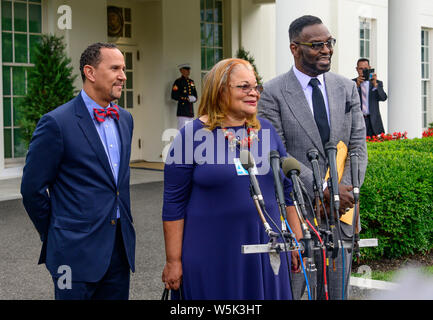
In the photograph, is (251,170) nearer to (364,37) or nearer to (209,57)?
(209,57)

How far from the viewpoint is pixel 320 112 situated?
3.59 meters

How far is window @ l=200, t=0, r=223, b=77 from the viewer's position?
16.8 metres

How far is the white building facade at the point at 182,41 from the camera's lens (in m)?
11.5

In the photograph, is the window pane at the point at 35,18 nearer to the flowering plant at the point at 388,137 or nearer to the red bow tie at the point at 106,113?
the flowering plant at the point at 388,137

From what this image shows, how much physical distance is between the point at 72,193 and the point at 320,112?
1.47 metres

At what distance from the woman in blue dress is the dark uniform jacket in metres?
12.6

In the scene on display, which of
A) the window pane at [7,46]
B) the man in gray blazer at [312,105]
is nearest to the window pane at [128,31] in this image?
the window pane at [7,46]

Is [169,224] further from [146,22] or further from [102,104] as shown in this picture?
[146,22]

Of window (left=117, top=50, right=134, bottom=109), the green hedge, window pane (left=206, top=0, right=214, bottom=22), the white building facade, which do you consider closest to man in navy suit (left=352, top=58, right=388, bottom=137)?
the white building facade

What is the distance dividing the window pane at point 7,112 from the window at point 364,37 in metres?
11.4

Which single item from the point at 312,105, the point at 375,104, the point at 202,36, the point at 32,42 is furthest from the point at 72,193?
the point at 202,36

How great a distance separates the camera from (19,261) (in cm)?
657

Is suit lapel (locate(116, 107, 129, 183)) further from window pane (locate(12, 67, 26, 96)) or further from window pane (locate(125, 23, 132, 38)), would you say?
window pane (locate(125, 23, 132, 38))
